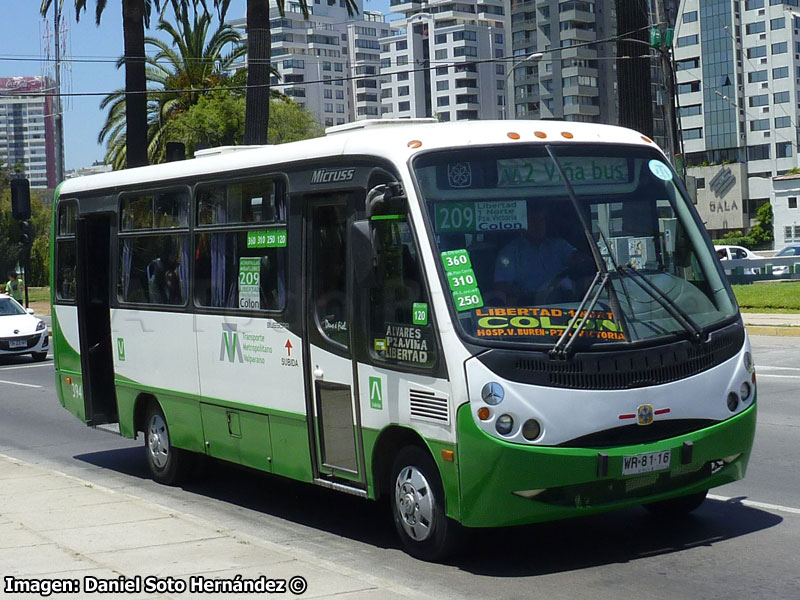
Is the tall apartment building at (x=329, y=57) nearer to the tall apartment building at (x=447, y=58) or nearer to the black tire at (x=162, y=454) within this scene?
the tall apartment building at (x=447, y=58)

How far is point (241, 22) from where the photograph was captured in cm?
16875

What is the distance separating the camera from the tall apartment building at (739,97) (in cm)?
9981

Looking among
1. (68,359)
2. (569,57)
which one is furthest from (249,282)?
(569,57)

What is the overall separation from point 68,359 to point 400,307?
6201 mm

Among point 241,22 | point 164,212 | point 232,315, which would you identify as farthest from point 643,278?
point 241,22

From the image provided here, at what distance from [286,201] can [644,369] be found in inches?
125

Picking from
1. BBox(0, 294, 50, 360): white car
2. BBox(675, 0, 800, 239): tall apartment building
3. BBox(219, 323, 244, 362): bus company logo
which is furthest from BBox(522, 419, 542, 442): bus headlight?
BBox(675, 0, 800, 239): tall apartment building

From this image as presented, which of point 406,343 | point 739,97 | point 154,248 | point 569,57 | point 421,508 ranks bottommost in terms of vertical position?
point 421,508

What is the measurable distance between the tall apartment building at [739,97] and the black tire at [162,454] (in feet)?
301

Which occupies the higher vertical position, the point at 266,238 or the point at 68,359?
the point at 266,238

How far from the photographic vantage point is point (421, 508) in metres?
7.64

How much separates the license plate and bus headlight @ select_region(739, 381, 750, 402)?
76 centimetres

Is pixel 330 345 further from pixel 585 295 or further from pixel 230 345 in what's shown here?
pixel 585 295

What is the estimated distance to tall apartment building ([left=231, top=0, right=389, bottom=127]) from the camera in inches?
6624
